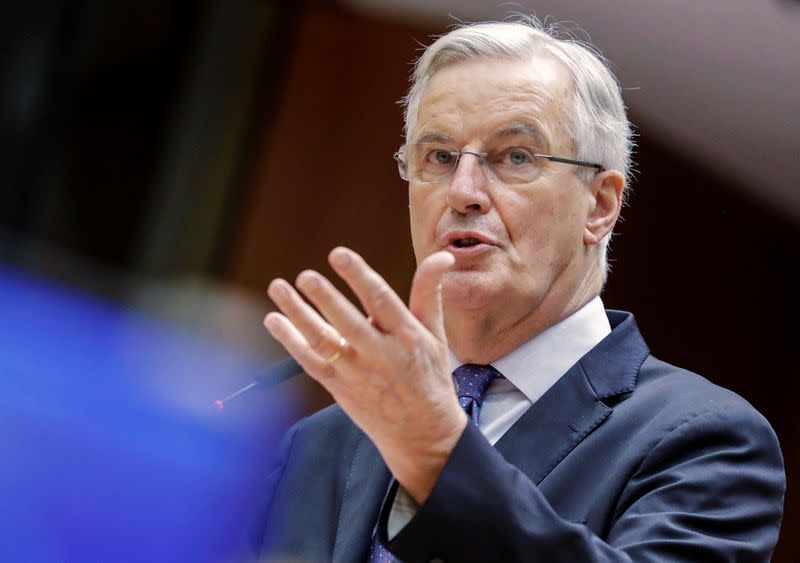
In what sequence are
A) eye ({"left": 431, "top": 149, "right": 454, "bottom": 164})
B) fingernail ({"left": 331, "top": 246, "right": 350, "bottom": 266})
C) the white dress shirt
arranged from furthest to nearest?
eye ({"left": 431, "top": 149, "right": 454, "bottom": 164})
the white dress shirt
fingernail ({"left": 331, "top": 246, "right": 350, "bottom": 266})

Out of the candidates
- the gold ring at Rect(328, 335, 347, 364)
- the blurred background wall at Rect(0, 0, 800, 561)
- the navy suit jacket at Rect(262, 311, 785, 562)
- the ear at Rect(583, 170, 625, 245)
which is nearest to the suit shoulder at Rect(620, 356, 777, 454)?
the navy suit jacket at Rect(262, 311, 785, 562)

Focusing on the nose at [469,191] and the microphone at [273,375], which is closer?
the microphone at [273,375]

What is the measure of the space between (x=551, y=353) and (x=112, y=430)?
2.20 meters

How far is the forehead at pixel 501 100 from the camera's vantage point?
1.88 meters

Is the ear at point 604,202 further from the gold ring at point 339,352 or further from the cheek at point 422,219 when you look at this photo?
the gold ring at point 339,352

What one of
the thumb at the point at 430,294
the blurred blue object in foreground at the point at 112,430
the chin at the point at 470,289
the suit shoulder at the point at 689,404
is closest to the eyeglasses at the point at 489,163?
the chin at the point at 470,289

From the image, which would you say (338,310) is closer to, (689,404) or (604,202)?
(689,404)

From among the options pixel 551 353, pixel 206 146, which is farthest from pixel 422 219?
pixel 206 146

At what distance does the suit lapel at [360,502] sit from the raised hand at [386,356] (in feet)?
1.43

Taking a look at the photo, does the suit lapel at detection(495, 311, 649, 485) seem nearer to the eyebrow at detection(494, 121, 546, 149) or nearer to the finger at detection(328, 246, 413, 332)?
the eyebrow at detection(494, 121, 546, 149)

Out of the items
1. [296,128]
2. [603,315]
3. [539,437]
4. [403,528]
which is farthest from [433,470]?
[296,128]

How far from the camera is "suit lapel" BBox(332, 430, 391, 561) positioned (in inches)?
63.2

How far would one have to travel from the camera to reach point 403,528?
1.18m

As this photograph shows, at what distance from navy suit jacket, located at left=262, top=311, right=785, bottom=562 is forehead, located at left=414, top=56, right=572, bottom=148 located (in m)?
0.38
